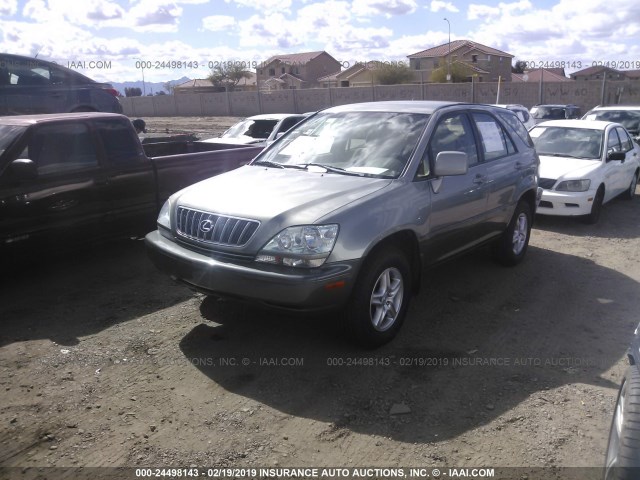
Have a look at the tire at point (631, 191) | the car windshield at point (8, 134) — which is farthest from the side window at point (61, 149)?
the tire at point (631, 191)

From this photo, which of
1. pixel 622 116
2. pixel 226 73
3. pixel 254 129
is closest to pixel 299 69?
pixel 226 73

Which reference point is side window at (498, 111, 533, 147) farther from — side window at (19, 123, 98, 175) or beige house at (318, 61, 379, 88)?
beige house at (318, 61, 379, 88)

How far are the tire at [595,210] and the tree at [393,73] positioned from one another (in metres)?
54.2

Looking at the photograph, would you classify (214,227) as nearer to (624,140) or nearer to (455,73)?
(624,140)

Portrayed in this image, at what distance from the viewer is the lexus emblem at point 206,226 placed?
4.24 m

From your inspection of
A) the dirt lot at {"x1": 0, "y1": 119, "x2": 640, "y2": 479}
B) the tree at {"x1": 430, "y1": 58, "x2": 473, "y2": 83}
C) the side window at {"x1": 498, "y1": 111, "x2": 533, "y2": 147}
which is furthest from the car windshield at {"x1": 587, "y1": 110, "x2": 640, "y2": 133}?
the tree at {"x1": 430, "y1": 58, "x2": 473, "y2": 83}

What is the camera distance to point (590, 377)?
415cm

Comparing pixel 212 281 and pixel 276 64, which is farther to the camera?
pixel 276 64

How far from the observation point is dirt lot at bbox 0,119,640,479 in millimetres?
3275

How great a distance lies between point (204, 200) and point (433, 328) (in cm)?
218

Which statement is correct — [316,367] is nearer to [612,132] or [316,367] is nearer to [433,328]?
[433,328]

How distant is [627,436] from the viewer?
2.14m

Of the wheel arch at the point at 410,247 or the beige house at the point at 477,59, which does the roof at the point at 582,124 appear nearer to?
the wheel arch at the point at 410,247

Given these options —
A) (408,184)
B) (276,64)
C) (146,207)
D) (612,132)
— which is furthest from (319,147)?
(276,64)
